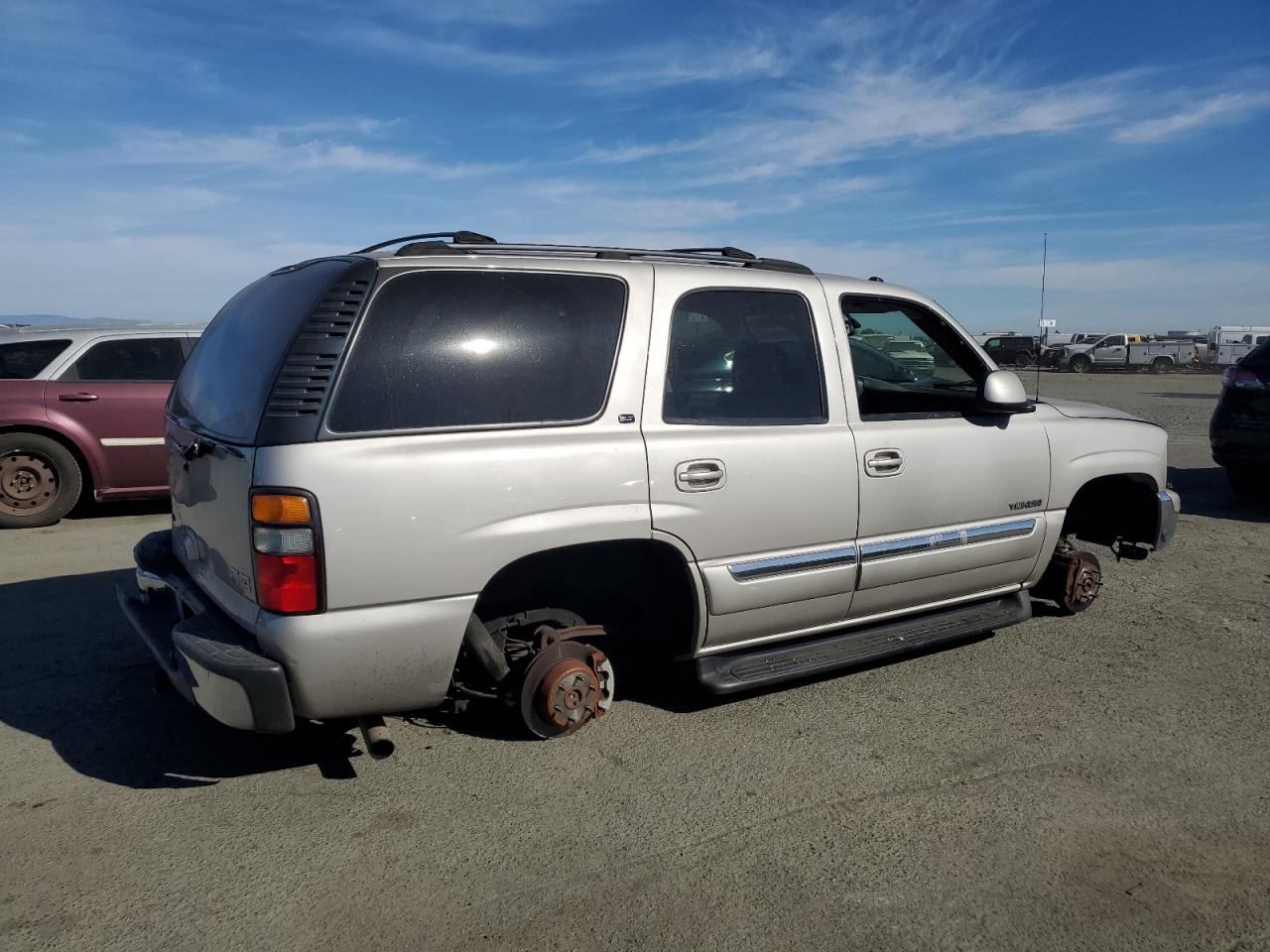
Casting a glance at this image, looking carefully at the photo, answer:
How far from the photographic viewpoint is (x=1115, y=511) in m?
5.68

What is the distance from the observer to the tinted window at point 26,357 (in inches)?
312

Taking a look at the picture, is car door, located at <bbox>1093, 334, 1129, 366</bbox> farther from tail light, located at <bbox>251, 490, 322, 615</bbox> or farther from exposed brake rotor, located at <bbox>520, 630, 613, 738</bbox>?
tail light, located at <bbox>251, 490, 322, 615</bbox>

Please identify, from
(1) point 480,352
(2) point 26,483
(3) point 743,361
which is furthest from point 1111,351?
(1) point 480,352

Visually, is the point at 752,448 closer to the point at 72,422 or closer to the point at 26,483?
the point at 72,422

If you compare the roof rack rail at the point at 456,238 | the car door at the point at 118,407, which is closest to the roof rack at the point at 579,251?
the roof rack rail at the point at 456,238

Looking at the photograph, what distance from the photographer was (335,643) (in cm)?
316

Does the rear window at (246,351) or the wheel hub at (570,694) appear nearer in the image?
the rear window at (246,351)

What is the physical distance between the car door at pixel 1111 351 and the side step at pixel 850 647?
41550 millimetres

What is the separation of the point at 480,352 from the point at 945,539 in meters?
2.27

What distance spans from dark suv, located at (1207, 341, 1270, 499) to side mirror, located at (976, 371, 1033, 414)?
194 inches

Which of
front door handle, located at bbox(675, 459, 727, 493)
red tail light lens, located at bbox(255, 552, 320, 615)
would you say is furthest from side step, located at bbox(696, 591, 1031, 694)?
red tail light lens, located at bbox(255, 552, 320, 615)

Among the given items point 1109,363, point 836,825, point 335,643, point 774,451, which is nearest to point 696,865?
point 836,825

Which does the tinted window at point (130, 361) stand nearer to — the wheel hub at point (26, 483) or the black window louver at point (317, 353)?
the wheel hub at point (26, 483)

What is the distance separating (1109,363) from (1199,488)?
1410 inches
